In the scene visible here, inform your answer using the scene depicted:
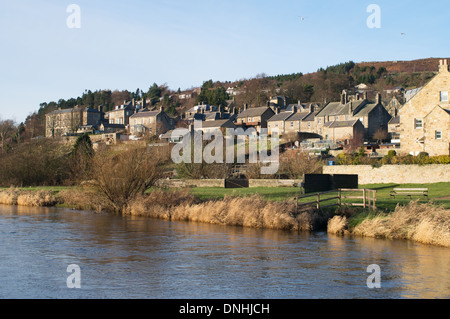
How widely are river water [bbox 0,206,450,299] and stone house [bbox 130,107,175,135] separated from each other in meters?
92.5

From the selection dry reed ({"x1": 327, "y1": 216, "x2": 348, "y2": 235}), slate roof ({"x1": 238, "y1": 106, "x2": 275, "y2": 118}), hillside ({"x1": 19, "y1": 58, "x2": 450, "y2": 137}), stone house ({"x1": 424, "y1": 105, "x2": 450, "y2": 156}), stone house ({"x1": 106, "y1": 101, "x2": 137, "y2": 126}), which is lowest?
dry reed ({"x1": 327, "y1": 216, "x2": 348, "y2": 235})

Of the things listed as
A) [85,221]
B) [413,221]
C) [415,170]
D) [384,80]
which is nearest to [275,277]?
[413,221]

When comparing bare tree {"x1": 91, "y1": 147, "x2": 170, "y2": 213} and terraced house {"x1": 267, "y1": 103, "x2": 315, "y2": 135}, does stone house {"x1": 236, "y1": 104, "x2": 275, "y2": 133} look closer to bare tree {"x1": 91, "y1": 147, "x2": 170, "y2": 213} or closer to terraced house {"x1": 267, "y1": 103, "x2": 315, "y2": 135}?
terraced house {"x1": 267, "y1": 103, "x2": 315, "y2": 135}

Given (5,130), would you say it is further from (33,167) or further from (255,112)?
(255,112)

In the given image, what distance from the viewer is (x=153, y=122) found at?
122125mm

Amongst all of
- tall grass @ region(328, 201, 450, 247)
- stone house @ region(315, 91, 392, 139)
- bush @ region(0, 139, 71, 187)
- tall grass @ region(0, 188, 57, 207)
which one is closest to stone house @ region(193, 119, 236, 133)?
stone house @ region(315, 91, 392, 139)

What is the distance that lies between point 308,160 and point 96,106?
14505cm

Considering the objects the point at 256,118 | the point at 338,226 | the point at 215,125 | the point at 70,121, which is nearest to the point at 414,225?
the point at 338,226

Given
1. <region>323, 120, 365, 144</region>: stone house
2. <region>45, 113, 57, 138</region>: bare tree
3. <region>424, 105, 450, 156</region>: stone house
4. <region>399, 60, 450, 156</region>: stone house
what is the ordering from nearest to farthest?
<region>424, 105, 450, 156</region>: stone house < <region>399, 60, 450, 156</region>: stone house < <region>323, 120, 365, 144</region>: stone house < <region>45, 113, 57, 138</region>: bare tree

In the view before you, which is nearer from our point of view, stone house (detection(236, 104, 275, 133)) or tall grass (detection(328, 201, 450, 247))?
tall grass (detection(328, 201, 450, 247))

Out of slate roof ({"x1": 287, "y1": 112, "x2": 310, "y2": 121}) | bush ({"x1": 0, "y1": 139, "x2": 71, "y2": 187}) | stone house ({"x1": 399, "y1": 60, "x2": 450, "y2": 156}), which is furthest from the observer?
slate roof ({"x1": 287, "y1": 112, "x2": 310, "y2": 121})

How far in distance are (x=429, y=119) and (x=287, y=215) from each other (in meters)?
30.1

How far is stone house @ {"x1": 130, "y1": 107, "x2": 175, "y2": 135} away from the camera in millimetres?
118500
